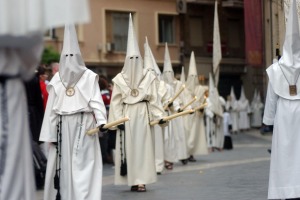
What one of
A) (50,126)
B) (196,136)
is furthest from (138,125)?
(196,136)

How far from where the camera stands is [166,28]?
46406 millimetres

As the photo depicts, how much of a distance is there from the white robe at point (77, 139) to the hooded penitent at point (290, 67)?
2145mm

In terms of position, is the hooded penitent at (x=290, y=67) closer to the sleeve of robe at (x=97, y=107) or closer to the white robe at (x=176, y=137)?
the sleeve of robe at (x=97, y=107)

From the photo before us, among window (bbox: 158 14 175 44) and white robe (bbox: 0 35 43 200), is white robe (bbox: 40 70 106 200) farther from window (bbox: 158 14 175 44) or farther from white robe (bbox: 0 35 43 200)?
window (bbox: 158 14 175 44)

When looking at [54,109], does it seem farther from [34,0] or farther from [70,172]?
[34,0]

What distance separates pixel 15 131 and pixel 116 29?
122 feet

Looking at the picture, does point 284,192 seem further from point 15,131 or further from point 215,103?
point 215,103

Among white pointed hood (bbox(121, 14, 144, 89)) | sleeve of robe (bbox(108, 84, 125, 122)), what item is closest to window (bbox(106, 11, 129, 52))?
white pointed hood (bbox(121, 14, 144, 89))

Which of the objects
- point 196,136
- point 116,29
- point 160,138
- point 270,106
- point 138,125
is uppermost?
point 116,29

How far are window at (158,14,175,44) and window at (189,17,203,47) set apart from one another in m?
1.70

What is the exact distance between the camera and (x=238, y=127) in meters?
45.9

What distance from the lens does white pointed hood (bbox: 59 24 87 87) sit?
11234 millimetres

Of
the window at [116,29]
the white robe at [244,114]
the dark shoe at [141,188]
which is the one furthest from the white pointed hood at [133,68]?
the white robe at [244,114]

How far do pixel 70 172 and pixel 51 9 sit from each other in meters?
5.24
